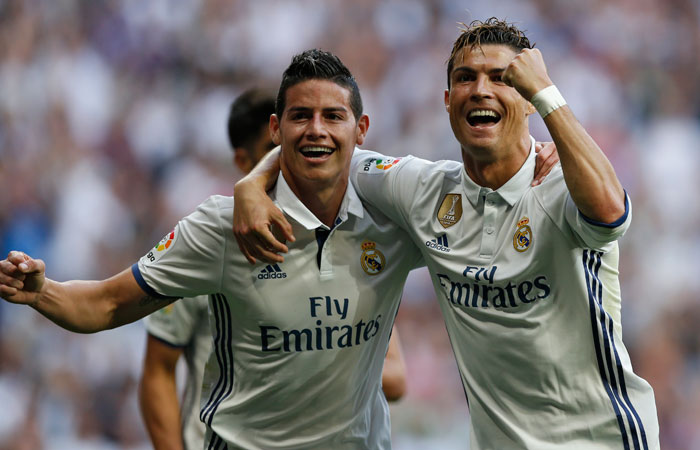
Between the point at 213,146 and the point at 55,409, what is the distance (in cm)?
256

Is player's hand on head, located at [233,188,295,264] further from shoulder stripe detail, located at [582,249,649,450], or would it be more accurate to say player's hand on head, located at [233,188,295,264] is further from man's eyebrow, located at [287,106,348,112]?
shoulder stripe detail, located at [582,249,649,450]

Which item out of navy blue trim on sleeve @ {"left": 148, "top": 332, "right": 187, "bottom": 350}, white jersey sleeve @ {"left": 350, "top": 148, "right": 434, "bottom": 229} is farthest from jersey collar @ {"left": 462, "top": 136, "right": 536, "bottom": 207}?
navy blue trim on sleeve @ {"left": 148, "top": 332, "right": 187, "bottom": 350}

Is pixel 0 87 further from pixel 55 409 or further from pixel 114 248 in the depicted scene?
pixel 55 409

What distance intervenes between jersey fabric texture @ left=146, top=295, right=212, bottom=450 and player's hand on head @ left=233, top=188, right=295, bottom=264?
3.06 ft

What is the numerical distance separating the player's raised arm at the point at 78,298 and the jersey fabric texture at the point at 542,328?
4.18ft

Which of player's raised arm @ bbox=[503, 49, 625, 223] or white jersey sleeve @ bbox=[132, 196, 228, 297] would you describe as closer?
player's raised arm @ bbox=[503, 49, 625, 223]

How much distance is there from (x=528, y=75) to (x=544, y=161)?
0.46 metres

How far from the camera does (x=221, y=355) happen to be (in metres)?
3.79

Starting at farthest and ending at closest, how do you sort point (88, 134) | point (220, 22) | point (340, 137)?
point (220, 22)
point (88, 134)
point (340, 137)

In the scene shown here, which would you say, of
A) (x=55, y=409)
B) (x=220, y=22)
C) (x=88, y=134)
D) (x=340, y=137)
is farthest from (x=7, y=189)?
(x=340, y=137)

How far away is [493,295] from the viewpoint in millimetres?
3182

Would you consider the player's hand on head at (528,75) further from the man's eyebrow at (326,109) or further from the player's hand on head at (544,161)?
the man's eyebrow at (326,109)

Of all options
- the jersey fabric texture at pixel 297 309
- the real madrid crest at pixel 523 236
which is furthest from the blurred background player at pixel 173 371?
the real madrid crest at pixel 523 236

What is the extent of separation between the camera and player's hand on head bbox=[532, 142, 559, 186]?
328cm
